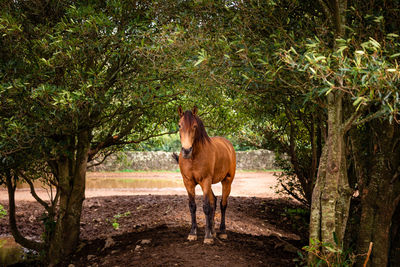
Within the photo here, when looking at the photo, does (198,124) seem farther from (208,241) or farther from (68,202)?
(68,202)

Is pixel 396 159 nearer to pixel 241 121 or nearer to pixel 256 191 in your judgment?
pixel 241 121

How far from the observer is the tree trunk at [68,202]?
743 centimetres

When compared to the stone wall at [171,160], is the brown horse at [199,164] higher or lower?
higher

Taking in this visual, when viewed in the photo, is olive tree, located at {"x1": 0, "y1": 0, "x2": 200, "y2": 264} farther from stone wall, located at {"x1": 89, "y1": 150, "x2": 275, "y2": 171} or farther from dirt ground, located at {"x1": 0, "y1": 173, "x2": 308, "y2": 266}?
stone wall, located at {"x1": 89, "y1": 150, "x2": 275, "y2": 171}

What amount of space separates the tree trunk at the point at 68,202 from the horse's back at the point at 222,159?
2.80 meters

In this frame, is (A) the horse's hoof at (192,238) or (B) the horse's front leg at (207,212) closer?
(B) the horse's front leg at (207,212)

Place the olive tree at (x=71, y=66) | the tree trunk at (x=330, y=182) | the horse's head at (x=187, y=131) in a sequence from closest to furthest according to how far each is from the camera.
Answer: the tree trunk at (x=330, y=182), the olive tree at (x=71, y=66), the horse's head at (x=187, y=131)

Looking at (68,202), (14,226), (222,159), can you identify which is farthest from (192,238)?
(14,226)

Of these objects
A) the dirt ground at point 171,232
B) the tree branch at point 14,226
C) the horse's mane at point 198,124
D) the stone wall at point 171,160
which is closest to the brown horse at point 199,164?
the horse's mane at point 198,124

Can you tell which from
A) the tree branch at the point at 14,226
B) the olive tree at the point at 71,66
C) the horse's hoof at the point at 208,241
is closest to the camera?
the olive tree at the point at 71,66

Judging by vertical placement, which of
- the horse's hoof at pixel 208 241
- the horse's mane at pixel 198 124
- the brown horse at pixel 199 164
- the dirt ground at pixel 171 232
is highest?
the horse's mane at pixel 198 124

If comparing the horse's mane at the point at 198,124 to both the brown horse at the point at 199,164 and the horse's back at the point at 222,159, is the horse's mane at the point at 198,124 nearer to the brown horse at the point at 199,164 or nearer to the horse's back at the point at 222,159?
the brown horse at the point at 199,164

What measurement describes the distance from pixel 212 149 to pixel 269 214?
18.7 feet

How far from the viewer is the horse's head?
541cm
